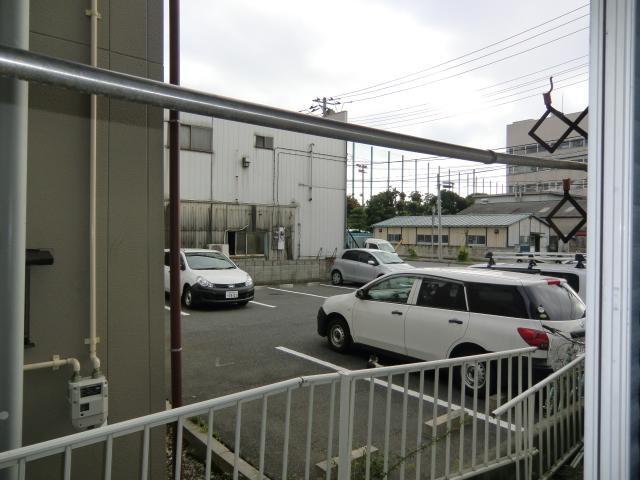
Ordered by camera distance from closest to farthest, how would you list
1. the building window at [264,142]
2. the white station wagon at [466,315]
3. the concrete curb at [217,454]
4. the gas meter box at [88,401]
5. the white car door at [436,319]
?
the gas meter box at [88,401]
the concrete curb at [217,454]
the white station wagon at [466,315]
the white car door at [436,319]
the building window at [264,142]

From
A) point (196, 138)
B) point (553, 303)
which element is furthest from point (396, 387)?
point (196, 138)

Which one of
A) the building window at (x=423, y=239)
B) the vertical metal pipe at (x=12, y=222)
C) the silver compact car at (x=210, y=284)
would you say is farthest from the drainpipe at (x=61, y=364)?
the building window at (x=423, y=239)

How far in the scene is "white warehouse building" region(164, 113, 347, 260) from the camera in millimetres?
17812

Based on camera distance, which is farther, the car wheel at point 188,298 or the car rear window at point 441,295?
the car wheel at point 188,298

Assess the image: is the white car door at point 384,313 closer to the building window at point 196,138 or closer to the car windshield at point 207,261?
the car windshield at point 207,261

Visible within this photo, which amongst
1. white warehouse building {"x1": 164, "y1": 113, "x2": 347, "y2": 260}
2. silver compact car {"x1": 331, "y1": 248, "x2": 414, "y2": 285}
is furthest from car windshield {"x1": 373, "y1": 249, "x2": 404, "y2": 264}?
white warehouse building {"x1": 164, "y1": 113, "x2": 347, "y2": 260}

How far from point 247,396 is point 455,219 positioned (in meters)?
38.4

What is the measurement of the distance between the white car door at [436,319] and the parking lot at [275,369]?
468mm

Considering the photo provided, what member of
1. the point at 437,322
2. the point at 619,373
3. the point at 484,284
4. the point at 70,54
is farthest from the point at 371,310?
the point at 619,373

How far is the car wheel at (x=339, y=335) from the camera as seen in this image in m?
7.12

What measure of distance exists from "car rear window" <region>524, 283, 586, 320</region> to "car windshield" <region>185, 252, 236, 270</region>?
27.0ft

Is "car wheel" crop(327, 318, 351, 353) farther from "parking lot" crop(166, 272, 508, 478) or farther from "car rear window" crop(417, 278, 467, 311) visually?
"car rear window" crop(417, 278, 467, 311)

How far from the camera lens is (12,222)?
2080mm

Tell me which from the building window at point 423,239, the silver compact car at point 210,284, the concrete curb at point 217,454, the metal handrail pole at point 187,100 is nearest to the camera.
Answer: the metal handrail pole at point 187,100
